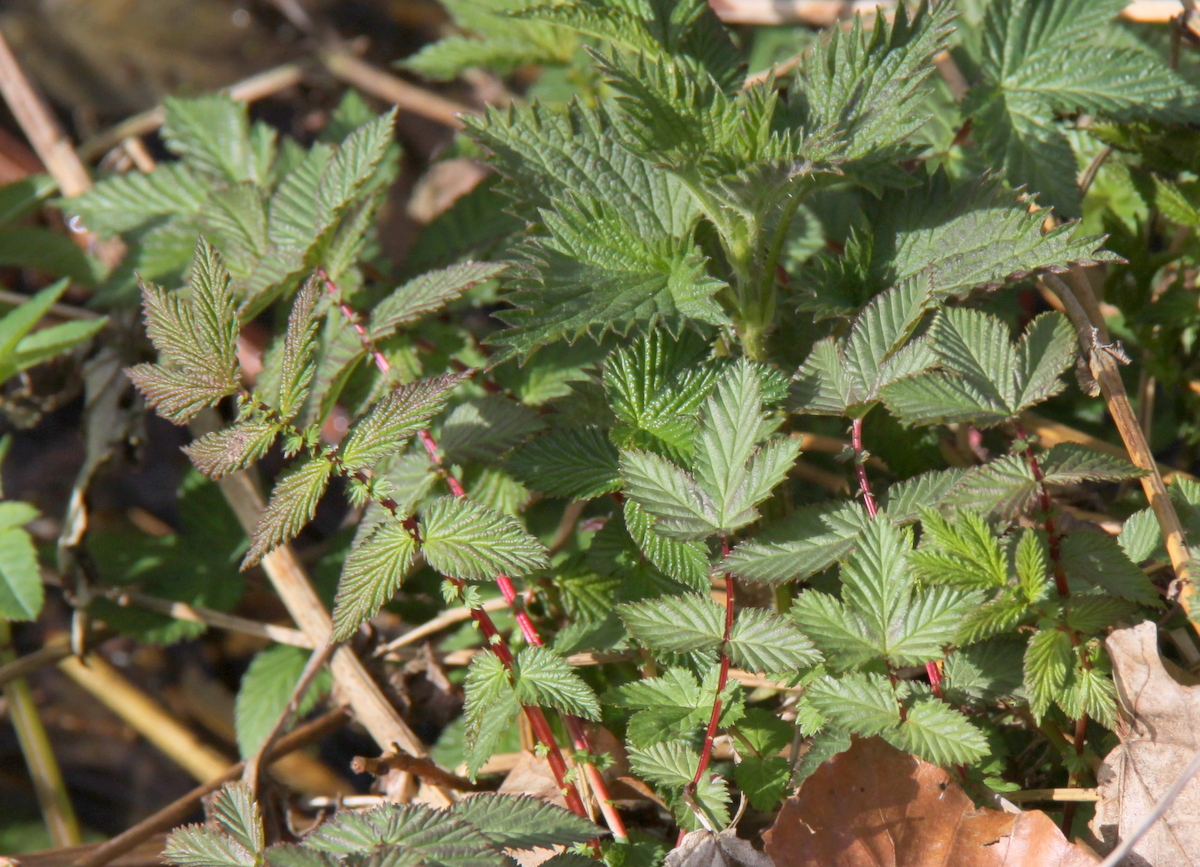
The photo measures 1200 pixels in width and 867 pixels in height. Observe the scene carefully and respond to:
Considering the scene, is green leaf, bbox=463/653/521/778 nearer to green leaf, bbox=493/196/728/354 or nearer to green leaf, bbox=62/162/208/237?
green leaf, bbox=493/196/728/354

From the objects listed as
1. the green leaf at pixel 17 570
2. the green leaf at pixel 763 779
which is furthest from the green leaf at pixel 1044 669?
the green leaf at pixel 17 570

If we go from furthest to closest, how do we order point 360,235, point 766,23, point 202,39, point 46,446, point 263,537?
point 202,39
point 46,446
point 766,23
point 360,235
point 263,537

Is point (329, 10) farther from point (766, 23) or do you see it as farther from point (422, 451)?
point (422, 451)

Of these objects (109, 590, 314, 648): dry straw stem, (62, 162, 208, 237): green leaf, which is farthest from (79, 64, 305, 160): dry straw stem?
(109, 590, 314, 648): dry straw stem

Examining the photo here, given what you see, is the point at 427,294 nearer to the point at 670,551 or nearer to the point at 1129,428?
the point at 670,551

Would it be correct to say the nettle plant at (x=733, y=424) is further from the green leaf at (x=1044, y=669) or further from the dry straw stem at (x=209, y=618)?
the dry straw stem at (x=209, y=618)

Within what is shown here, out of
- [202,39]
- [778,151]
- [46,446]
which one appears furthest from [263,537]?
[202,39]

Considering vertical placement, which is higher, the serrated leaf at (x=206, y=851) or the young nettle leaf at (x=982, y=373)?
the young nettle leaf at (x=982, y=373)
